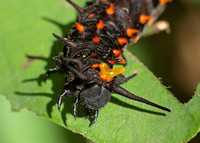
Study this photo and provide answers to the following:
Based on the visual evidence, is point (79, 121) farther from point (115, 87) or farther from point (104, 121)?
point (115, 87)

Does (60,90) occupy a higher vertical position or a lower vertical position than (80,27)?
lower

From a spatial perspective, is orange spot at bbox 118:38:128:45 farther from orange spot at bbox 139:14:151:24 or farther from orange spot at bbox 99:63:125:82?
orange spot at bbox 99:63:125:82

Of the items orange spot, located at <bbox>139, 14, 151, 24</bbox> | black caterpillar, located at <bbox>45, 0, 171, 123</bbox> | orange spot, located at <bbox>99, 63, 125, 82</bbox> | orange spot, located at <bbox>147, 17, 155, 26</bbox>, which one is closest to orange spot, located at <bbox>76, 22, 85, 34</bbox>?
black caterpillar, located at <bbox>45, 0, 171, 123</bbox>

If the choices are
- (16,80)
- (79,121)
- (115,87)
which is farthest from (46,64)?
(115,87)

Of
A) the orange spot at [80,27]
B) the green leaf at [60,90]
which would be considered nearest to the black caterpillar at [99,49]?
the orange spot at [80,27]

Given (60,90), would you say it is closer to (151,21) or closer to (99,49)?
(99,49)

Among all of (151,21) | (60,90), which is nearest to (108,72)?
(60,90)
